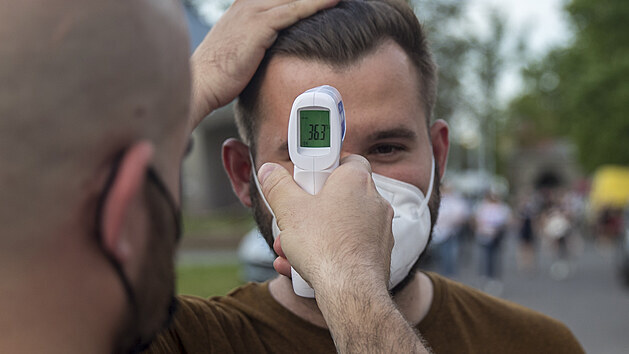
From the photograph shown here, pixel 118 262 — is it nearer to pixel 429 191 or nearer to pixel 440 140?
pixel 429 191

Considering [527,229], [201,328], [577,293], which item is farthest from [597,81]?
[201,328]

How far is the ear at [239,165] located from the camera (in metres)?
2.24

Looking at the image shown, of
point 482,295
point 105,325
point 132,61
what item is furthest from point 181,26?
point 482,295

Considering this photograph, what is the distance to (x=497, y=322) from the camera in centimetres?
214

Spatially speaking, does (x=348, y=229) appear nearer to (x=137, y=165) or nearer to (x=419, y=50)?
(x=137, y=165)

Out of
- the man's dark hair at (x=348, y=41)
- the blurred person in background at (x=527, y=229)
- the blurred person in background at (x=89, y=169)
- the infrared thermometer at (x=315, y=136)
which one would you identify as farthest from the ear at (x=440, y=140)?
the blurred person in background at (x=527, y=229)

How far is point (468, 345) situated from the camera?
6.64 feet

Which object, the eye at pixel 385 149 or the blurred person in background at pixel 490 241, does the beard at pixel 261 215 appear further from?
the blurred person in background at pixel 490 241

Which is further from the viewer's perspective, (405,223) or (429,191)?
(429,191)

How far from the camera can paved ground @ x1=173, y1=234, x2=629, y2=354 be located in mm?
9234

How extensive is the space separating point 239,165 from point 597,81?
26.0 metres

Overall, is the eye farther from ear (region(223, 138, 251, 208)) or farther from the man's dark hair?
ear (region(223, 138, 251, 208))

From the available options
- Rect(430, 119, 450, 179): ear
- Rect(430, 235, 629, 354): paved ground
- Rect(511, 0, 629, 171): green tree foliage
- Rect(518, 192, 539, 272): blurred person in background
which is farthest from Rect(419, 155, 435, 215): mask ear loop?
Rect(511, 0, 629, 171): green tree foliage

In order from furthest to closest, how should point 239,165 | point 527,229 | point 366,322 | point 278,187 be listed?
point 527,229 → point 239,165 → point 278,187 → point 366,322
